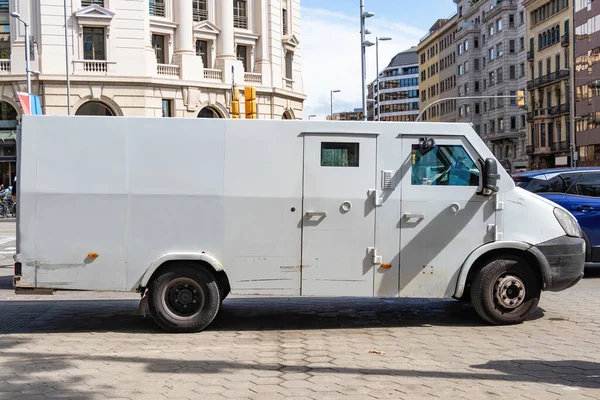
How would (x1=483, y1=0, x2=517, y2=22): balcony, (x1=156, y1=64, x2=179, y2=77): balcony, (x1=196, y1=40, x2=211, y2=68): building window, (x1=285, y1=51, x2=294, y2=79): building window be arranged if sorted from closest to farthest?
(x1=156, y1=64, x2=179, y2=77): balcony, (x1=196, y1=40, x2=211, y2=68): building window, (x1=285, y1=51, x2=294, y2=79): building window, (x1=483, y1=0, x2=517, y2=22): balcony

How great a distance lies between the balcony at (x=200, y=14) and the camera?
48.6 meters

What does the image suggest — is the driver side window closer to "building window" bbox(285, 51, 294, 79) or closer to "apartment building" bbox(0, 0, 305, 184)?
"apartment building" bbox(0, 0, 305, 184)

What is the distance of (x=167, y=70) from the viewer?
150 feet

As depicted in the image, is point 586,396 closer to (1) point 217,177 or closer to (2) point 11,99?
(1) point 217,177

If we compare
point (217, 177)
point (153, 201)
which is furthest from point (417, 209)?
point (153, 201)

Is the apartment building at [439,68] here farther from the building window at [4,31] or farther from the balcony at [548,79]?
the building window at [4,31]

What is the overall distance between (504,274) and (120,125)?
449 cm

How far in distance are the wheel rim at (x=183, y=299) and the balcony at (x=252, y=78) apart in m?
41.6

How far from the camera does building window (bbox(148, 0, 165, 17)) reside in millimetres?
46281

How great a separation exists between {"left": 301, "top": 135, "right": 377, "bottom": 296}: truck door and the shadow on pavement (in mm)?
679

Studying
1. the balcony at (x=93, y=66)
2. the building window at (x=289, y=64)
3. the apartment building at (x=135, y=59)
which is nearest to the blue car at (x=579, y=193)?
the apartment building at (x=135, y=59)

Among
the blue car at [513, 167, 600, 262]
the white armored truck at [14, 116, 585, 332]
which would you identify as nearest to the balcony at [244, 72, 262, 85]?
the blue car at [513, 167, 600, 262]

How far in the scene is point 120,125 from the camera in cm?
834

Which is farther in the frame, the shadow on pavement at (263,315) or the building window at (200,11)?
the building window at (200,11)
